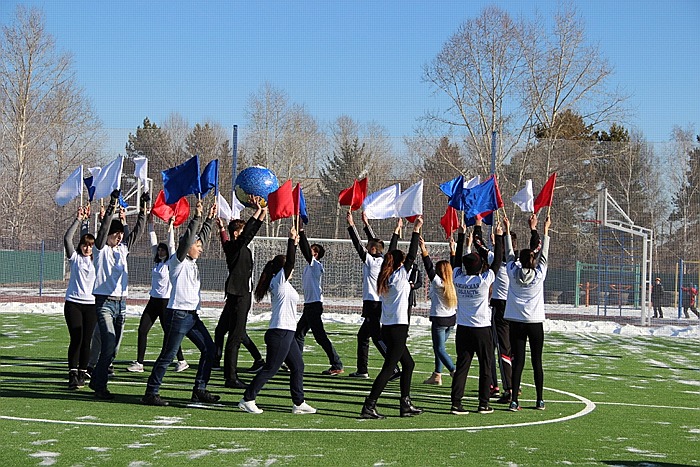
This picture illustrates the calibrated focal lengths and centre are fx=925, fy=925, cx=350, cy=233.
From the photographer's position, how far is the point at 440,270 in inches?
466

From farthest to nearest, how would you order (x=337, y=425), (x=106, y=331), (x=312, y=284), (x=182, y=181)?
(x=312, y=284) → (x=182, y=181) → (x=106, y=331) → (x=337, y=425)

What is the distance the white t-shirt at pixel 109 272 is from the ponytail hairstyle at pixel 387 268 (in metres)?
3.72

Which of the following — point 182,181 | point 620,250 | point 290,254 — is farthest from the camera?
point 620,250

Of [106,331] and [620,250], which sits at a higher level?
[620,250]

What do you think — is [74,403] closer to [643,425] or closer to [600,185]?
[643,425]

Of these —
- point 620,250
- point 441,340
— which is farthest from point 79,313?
point 620,250

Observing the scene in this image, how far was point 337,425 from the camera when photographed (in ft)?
32.1

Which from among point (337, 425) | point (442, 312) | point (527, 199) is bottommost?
point (337, 425)

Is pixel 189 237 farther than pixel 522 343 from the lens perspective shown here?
No

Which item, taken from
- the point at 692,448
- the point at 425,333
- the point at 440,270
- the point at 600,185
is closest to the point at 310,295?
the point at 440,270

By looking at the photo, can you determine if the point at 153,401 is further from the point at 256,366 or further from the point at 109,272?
Result: the point at 256,366

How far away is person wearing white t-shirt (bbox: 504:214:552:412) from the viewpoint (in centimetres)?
1105

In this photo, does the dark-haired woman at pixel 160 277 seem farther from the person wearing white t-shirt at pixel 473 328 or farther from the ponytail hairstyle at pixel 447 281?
the person wearing white t-shirt at pixel 473 328

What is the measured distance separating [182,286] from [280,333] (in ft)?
4.32
